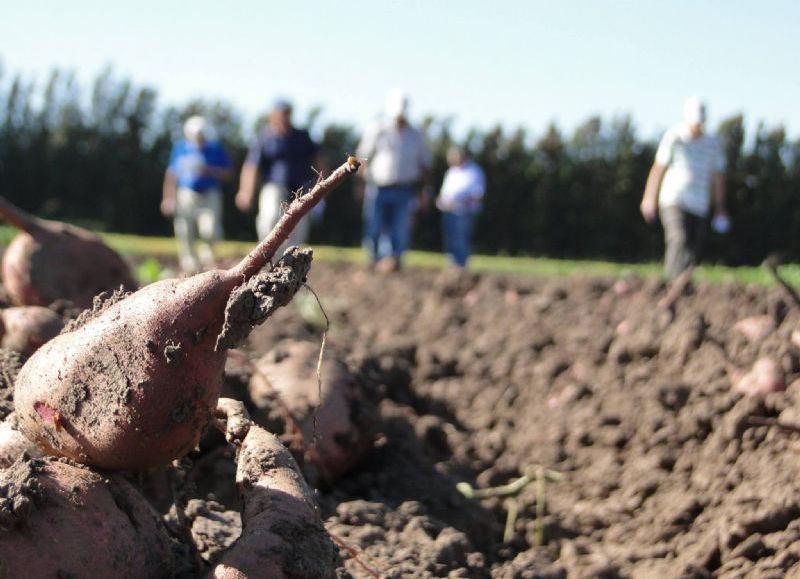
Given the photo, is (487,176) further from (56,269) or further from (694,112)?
(56,269)

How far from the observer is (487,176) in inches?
872

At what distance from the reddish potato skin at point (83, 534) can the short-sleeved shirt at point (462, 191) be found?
411 inches

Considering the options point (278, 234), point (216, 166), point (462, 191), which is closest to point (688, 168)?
point (462, 191)

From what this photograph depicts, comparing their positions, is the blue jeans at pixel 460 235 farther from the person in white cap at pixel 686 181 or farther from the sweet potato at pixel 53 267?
the sweet potato at pixel 53 267

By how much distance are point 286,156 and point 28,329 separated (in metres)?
6.79

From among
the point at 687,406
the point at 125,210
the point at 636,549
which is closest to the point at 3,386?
the point at 636,549

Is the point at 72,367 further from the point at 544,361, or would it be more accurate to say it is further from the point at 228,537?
the point at 544,361

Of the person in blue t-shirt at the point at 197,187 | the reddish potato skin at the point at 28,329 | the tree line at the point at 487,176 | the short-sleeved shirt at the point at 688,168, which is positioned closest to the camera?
the reddish potato skin at the point at 28,329

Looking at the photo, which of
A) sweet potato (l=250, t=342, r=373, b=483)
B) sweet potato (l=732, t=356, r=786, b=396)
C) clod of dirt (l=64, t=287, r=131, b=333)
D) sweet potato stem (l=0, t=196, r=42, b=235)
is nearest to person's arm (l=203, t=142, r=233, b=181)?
sweet potato (l=250, t=342, r=373, b=483)

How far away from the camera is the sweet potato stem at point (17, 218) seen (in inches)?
126

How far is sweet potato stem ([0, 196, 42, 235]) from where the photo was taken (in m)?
3.20

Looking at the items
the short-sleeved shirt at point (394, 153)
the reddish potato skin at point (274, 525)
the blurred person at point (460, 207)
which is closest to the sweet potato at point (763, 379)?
the reddish potato skin at point (274, 525)

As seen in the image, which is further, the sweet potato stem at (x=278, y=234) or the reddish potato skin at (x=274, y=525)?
the sweet potato stem at (x=278, y=234)

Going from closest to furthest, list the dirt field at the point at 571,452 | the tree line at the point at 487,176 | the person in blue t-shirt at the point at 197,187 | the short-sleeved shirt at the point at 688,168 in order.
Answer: the dirt field at the point at 571,452 → the short-sleeved shirt at the point at 688,168 → the person in blue t-shirt at the point at 197,187 → the tree line at the point at 487,176
